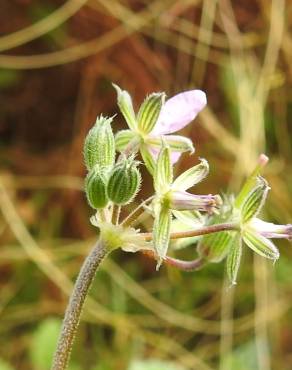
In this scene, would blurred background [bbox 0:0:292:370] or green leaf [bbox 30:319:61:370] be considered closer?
green leaf [bbox 30:319:61:370]

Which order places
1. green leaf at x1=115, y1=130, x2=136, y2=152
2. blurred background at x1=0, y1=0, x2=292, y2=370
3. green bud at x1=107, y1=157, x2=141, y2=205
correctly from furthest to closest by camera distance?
1. blurred background at x1=0, y1=0, x2=292, y2=370
2. green leaf at x1=115, y1=130, x2=136, y2=152
3. green bud at x1=107, y1=157, x2=141, y2=205

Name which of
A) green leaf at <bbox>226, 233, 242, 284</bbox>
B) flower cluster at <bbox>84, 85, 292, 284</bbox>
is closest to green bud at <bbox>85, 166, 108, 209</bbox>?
flower cluster at <bbox>84, 85, 292, 284</bbox>

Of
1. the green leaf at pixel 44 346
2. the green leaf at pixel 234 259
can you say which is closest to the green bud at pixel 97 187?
the green leaf at pixel 234 259

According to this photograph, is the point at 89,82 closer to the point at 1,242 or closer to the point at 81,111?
the point at 81,111

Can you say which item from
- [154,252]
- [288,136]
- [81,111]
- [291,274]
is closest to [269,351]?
[291,274]

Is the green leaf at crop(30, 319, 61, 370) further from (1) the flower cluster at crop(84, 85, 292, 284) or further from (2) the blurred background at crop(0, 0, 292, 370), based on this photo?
(1) the flower cluster at crop(84, 85, 292, 284)

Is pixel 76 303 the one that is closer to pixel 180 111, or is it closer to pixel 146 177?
pixel 180 111

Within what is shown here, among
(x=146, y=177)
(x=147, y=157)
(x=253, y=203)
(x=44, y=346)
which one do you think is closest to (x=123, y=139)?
(x=147, y=157)
